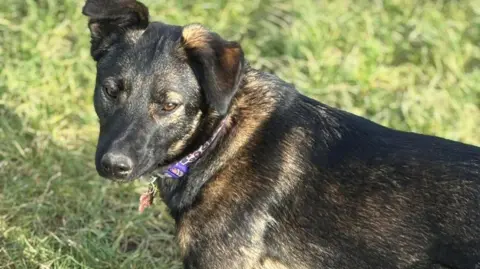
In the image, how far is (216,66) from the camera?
11.5ft

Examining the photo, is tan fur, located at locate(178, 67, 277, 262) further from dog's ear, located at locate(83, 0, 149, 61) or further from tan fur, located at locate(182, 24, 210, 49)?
dog's ear, located at locate(83, 0, 149, 61)

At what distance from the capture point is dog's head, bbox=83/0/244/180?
3.47 metres

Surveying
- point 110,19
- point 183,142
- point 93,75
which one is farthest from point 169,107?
point 93,75

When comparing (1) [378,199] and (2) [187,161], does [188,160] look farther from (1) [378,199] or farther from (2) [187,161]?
(1) [378,199]

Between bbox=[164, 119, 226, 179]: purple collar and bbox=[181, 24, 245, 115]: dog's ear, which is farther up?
bbox=[181, 24, 245, 115]: dog's ear

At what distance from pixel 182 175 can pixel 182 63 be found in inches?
22.8

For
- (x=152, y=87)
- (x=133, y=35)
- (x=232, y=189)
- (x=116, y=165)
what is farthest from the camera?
(x=133, y=35)

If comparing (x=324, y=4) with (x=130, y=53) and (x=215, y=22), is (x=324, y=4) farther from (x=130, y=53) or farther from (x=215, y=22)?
(x=130, y=53)

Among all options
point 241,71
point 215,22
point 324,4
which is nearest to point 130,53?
point 241,71

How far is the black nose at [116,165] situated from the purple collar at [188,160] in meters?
0.33

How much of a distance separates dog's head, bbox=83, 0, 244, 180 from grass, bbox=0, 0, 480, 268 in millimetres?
1427

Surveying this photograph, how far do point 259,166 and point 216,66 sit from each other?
558 millimetres

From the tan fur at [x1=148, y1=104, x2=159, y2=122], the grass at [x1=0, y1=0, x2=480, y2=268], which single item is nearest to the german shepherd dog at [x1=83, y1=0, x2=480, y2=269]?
the tan fur at [x1=148, y1=104, x2=159, y2=122]

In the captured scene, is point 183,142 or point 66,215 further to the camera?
point 66,215
